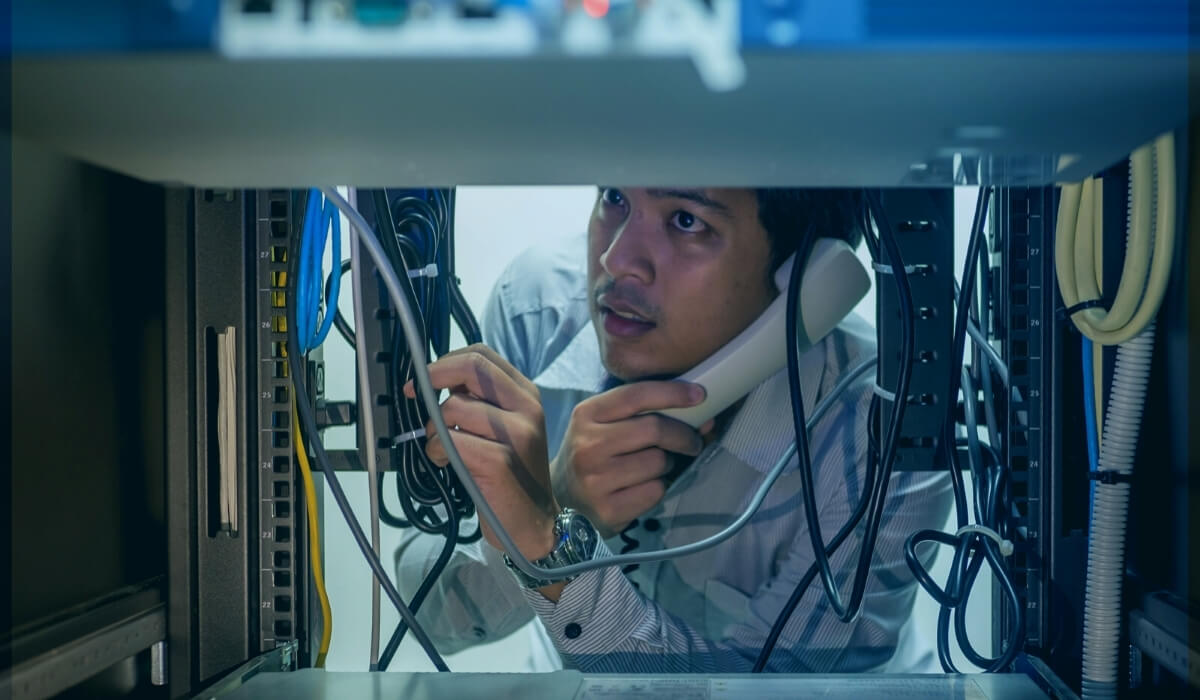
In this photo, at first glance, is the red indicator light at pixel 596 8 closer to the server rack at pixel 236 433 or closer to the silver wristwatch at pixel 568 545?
the server rack at pixel 236 433

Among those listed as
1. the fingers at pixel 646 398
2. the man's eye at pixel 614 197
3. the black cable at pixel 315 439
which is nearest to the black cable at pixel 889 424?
the fingers at pixel 646 398

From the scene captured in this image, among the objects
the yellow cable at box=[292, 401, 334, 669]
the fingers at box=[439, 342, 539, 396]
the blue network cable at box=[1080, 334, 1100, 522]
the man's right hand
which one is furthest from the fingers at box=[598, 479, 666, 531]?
the blue network cable at box=[1080, 334, 1100, 522]

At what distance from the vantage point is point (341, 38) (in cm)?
42

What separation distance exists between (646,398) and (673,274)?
215mm

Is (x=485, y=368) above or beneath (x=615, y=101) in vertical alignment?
beneath

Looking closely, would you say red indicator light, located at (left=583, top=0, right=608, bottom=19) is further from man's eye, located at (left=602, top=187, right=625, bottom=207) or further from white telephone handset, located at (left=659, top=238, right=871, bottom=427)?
Result: man's eye, located at (left=602, top=187, right=625, bottom=207)

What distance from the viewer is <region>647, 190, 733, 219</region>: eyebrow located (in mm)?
1258

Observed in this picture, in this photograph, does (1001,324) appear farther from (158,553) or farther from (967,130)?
(158,553)

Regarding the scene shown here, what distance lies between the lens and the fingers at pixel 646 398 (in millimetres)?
1152

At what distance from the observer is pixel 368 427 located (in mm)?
923

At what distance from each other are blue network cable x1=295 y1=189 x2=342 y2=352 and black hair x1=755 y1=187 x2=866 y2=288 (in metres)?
0.50

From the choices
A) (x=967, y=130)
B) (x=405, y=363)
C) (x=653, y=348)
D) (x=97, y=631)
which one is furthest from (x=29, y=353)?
(x=653, y=348)

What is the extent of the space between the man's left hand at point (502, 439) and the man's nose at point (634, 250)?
11.1 inches

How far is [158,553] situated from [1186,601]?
87 cm
